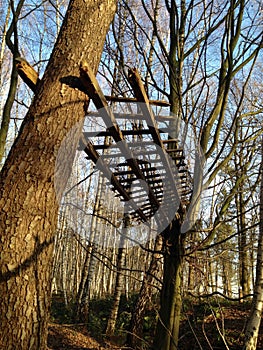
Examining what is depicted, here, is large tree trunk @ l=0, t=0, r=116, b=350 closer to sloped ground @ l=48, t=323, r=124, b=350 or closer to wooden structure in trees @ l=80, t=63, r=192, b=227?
wooden structure in trees @ l=80, t=63, r=192, b=227

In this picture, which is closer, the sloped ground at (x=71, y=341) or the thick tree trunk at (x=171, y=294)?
the thick tree trunk at (x=171, y=294)

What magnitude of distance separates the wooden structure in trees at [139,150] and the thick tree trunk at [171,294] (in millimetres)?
271

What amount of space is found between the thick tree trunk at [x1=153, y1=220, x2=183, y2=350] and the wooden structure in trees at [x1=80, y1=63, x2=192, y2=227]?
27 centimetres

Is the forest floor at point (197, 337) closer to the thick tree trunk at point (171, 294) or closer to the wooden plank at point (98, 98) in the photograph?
the thick tree trunk at point (171, 294)

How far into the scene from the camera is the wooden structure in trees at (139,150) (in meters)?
1.97

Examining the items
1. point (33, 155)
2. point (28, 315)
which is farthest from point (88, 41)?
point (28, 315)

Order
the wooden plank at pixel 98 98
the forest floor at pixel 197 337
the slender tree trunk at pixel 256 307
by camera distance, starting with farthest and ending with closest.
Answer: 1. the forest floor at pixel 197 337
2. the slender tree trunk at pixel 256 307
3. the wooden plank at pixel 98 98

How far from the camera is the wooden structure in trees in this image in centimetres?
197

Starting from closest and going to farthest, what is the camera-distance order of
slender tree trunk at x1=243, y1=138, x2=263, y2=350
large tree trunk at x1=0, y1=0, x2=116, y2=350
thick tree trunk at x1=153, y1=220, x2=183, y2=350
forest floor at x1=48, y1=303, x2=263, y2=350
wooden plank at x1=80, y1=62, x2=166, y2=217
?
large tree trunk at x1=0, y1=0, x2=116, y2=350, wooden plank at x1=80, y1=62, x2=166, y2=217, thick tree trunk at x1=153, y1=220, x2=183, y2=350, slender tree trunk at x1=243, y1=138, x2=263, y2=350, forest floor at x1=48, y1=303, x2=263, y2=350

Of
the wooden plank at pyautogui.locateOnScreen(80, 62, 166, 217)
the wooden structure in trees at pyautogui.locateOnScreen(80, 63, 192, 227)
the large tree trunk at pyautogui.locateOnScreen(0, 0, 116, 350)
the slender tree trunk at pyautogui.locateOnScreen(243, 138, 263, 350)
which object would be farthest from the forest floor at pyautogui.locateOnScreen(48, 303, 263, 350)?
the wooden plank at pyautogui.locateOnScreen(80, 62, 166, 217)

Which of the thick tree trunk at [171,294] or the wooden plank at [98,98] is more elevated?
the wooden plank at [98,98]

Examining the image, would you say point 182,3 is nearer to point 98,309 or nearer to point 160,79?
point 160,79

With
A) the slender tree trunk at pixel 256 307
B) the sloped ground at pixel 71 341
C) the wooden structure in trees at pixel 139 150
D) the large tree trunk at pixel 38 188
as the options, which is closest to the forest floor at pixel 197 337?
the sloped ground at pixel 71 341

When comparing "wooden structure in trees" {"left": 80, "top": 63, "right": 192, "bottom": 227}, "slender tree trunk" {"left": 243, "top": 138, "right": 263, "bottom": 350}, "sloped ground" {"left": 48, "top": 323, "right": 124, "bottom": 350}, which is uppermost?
"wooden structure in trees" {"left": 80, "top": 63, "right": 192, "bottom": 227}
